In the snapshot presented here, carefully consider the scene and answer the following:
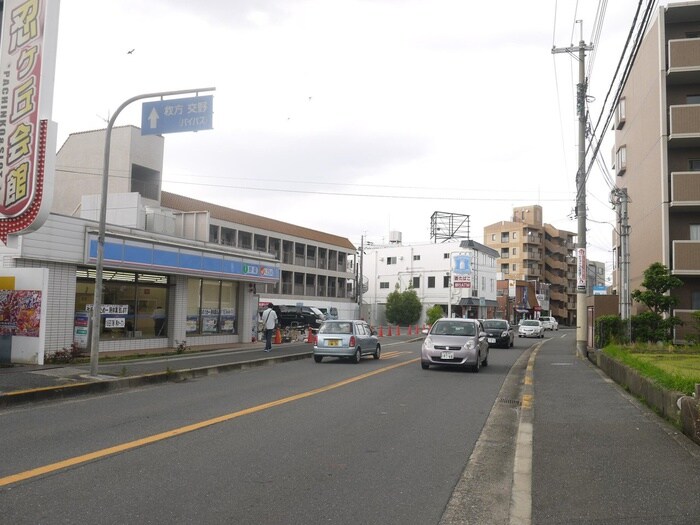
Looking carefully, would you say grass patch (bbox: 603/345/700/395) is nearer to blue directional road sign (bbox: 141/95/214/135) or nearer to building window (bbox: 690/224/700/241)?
building window (bbox: 690/224/700/241)

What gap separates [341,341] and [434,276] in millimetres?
48664

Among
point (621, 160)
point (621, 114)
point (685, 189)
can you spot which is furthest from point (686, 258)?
point (621, 114)

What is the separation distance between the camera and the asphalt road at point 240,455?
4801 millimetres

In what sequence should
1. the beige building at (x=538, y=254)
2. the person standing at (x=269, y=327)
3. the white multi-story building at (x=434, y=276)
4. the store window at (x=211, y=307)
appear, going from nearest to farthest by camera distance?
1. the person standing at (x=269, y=327)
2. the store window at (x=211, y=307)
3. the white multi-story building at (x=434, y=276)
4. the beige building at (x=538, y=254)

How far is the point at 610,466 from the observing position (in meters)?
6.25

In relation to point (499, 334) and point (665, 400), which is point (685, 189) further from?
point (665, 400)

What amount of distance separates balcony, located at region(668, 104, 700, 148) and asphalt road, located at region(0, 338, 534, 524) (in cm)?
1836

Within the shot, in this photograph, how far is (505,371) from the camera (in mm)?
17312

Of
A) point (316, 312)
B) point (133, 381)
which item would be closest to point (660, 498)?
point (133, 381)

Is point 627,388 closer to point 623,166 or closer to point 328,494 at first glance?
point 328,494

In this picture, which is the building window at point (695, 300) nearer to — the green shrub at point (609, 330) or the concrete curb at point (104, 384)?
the green shrub at point (609, 330)

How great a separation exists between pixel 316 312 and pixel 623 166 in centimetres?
2239

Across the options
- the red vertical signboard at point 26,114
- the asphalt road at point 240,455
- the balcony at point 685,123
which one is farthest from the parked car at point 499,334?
the red vertical signboard at point 26,114

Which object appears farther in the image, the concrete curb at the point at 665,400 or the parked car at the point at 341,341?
the parked car at the point at 341,341
